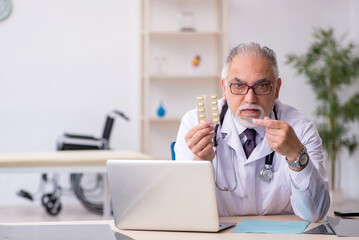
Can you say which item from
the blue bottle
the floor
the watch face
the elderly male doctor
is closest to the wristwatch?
the watch face

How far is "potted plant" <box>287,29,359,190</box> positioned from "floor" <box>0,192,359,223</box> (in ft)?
0.79

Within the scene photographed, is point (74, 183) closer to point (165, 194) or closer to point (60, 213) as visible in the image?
point (60, 213)

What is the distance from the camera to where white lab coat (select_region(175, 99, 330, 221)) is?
150cm

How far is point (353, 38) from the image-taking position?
5.42 metres

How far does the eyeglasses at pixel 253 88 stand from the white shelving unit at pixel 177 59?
11.1ft

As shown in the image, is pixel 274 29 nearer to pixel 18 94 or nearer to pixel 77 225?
pixel 18 94

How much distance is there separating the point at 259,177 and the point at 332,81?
3516mm

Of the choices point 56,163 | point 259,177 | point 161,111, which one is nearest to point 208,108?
point 259,177

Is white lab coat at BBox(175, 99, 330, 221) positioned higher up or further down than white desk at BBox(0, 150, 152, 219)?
higher up

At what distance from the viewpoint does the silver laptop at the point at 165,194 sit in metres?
1.18

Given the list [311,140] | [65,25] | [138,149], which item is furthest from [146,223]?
[65,25]

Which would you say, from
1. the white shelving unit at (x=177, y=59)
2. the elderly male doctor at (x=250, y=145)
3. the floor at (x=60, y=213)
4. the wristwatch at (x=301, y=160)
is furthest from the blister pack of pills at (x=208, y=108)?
the white shelving unit at (x=177, y=59)

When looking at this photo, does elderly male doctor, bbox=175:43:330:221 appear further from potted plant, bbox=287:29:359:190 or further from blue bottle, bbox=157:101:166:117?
potted plant, bbox=287:29:359:190

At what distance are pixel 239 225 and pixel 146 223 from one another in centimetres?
25
